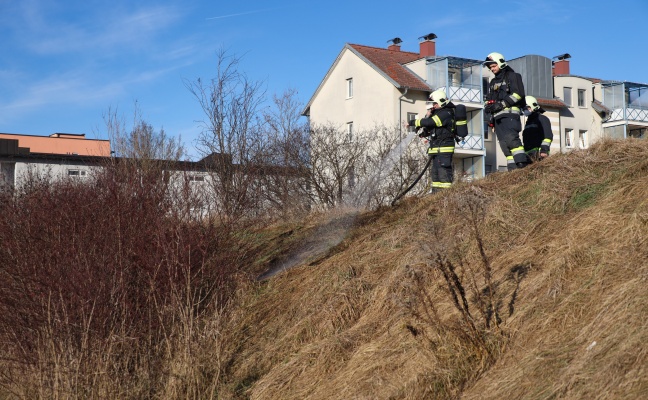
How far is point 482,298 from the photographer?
6.85 metres

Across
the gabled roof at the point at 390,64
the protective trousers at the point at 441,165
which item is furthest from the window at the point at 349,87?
the protective trousers at the point at 441,165

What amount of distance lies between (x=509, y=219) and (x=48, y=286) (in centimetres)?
504

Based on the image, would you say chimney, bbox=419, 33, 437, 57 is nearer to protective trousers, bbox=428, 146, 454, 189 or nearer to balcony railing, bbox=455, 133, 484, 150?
balcony railing, bbox=455, 133, 484, 150

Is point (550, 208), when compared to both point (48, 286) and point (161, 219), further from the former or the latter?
point (48, 286)

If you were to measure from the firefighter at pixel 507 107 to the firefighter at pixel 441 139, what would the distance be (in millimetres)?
687

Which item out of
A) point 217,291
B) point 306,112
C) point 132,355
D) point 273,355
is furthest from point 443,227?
point 306,112

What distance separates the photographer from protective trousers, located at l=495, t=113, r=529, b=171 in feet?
38.3

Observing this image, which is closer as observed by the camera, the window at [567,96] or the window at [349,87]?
the window at [349,87]

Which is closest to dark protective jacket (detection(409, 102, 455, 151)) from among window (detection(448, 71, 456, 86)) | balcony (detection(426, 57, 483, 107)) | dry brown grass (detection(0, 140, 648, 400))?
dry brown grass (detection(0, 140, 648, 400))

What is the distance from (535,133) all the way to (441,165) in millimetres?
1643

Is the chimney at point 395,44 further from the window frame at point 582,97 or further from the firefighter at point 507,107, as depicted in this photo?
the firefighter at point 507,107

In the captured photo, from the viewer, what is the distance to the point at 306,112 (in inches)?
1866

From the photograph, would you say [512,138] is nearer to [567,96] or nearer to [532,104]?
[532,104]

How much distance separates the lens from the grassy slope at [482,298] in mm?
5418
